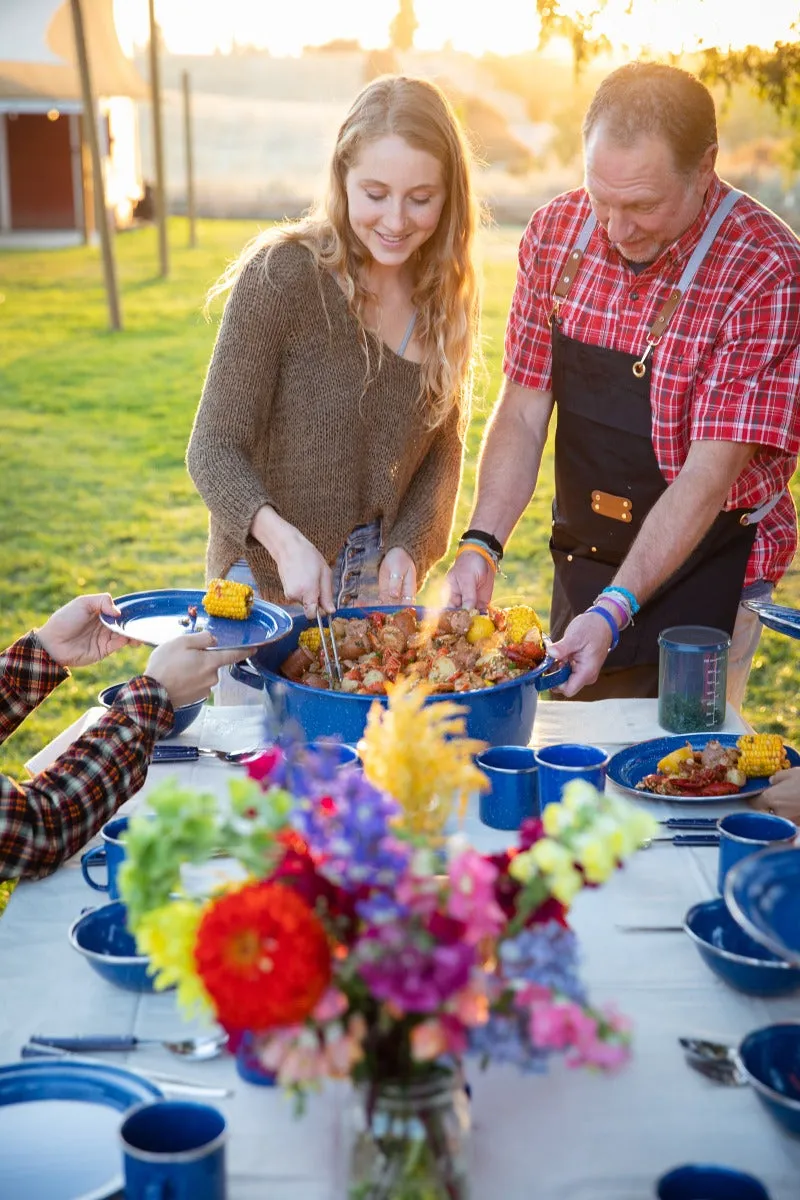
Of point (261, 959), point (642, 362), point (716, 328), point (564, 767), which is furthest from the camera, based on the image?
point (642, 362)

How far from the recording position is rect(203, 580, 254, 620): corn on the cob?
2699 millimetres

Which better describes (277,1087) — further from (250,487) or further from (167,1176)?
(250,487)

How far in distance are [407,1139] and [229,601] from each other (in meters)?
1.56

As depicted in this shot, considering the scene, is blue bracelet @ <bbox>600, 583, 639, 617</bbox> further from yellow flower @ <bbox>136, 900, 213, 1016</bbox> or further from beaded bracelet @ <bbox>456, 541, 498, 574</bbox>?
yellow flower @ <bbox>136, 900, 213, 1016</bbox>

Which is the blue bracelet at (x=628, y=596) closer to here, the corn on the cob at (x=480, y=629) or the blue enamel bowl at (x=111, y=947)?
the corn on the cob at (x=480, y=629)

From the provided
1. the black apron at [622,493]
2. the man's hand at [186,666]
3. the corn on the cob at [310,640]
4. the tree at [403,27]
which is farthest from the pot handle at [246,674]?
the tree at [403,27]

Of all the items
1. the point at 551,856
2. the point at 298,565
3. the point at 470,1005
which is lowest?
the point at 298,565

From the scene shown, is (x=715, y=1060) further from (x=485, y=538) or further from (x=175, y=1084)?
(x=485, y=538)

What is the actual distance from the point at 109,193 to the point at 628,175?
1952 centimetres

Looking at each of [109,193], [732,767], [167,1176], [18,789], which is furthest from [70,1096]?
[109,193]

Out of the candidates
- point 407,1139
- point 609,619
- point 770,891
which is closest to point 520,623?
point 609,619

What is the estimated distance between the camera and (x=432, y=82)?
3256 mm

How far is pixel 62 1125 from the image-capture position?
1.60 m

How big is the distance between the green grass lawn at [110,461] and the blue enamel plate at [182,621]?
1.17m
